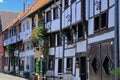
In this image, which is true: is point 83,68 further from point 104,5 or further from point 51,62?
point 51,62

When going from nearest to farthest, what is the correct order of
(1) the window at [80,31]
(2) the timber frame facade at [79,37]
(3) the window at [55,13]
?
(2) the timber frame facade at [79,37]
(1) the window at [80,31]
(3) the window at [55,13]

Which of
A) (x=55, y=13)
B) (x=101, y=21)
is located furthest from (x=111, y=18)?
(x=55, y=13)

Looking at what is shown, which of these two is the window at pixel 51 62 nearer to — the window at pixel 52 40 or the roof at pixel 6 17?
the window at pixel 52 40

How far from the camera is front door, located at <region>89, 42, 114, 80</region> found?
19.2m

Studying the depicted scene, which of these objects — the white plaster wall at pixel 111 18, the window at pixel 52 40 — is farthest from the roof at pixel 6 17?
the white plaster wall at pixel 111 18

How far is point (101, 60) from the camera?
20.4m

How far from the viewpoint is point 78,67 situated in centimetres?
2575

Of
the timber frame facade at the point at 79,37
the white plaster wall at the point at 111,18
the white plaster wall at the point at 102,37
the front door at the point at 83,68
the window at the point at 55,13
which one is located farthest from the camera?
the window at the point at 55,13

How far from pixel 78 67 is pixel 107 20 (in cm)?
697

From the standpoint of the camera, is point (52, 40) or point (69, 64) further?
point (52, 40)

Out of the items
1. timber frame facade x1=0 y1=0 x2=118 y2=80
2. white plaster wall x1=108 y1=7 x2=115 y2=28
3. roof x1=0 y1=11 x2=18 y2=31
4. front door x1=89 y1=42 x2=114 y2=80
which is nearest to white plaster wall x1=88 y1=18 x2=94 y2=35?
timber frame facade x1=0 y1=0 x2=118 y2=80

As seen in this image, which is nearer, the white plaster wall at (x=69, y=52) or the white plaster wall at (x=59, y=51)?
the white plaster wall at (x=69, y=52)

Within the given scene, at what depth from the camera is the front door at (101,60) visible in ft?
62.9

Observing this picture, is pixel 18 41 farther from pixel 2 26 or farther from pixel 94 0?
pixel 94 0
